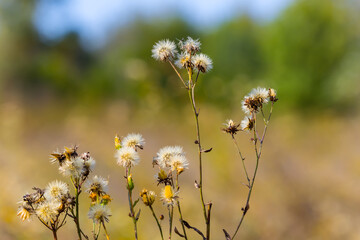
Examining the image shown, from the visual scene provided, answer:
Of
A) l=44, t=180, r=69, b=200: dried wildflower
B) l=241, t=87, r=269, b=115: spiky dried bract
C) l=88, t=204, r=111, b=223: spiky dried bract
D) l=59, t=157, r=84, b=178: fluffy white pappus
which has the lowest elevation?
l=88, t=204, r=111, b=223: spiky dried bract

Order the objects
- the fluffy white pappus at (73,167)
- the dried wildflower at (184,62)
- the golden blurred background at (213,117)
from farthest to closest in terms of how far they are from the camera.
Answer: the golden blurred background at (213,117), the dried wildflower at (184,62), the fluffy white pappus at (73,167)

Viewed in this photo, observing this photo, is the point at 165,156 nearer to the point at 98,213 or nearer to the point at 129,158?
the point at 129,158

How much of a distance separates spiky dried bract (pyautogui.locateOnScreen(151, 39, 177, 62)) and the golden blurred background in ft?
1.04

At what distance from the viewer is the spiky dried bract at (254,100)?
1.12m

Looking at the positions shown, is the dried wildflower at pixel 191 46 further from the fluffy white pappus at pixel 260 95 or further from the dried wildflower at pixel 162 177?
the dried wildflower at pixel 162 177

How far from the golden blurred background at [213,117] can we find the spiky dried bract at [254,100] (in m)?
0.38

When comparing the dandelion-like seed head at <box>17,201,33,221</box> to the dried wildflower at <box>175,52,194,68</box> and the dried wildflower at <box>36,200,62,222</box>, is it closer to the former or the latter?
the dried wildflower at <box>36,200,62,222</box>

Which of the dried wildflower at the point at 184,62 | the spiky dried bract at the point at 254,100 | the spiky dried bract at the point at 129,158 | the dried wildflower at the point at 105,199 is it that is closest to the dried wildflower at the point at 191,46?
the dried wildflower at the point at 184,62

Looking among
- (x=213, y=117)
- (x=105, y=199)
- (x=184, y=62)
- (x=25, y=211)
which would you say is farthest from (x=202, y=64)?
(x=213, y=117)

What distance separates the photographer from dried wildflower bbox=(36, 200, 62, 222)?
98 cm

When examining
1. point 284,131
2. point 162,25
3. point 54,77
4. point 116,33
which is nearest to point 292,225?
point 284,131

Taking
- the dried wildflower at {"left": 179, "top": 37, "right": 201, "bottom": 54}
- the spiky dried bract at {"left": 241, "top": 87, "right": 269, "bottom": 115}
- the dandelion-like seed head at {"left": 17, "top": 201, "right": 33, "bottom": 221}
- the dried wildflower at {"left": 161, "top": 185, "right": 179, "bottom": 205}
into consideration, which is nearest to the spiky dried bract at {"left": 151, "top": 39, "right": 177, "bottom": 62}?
the dried wildflower at {"left": 179, "top": 37, "right": 201, "bottom": 54}

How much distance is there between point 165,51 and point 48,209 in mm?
454

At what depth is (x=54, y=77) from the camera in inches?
377
